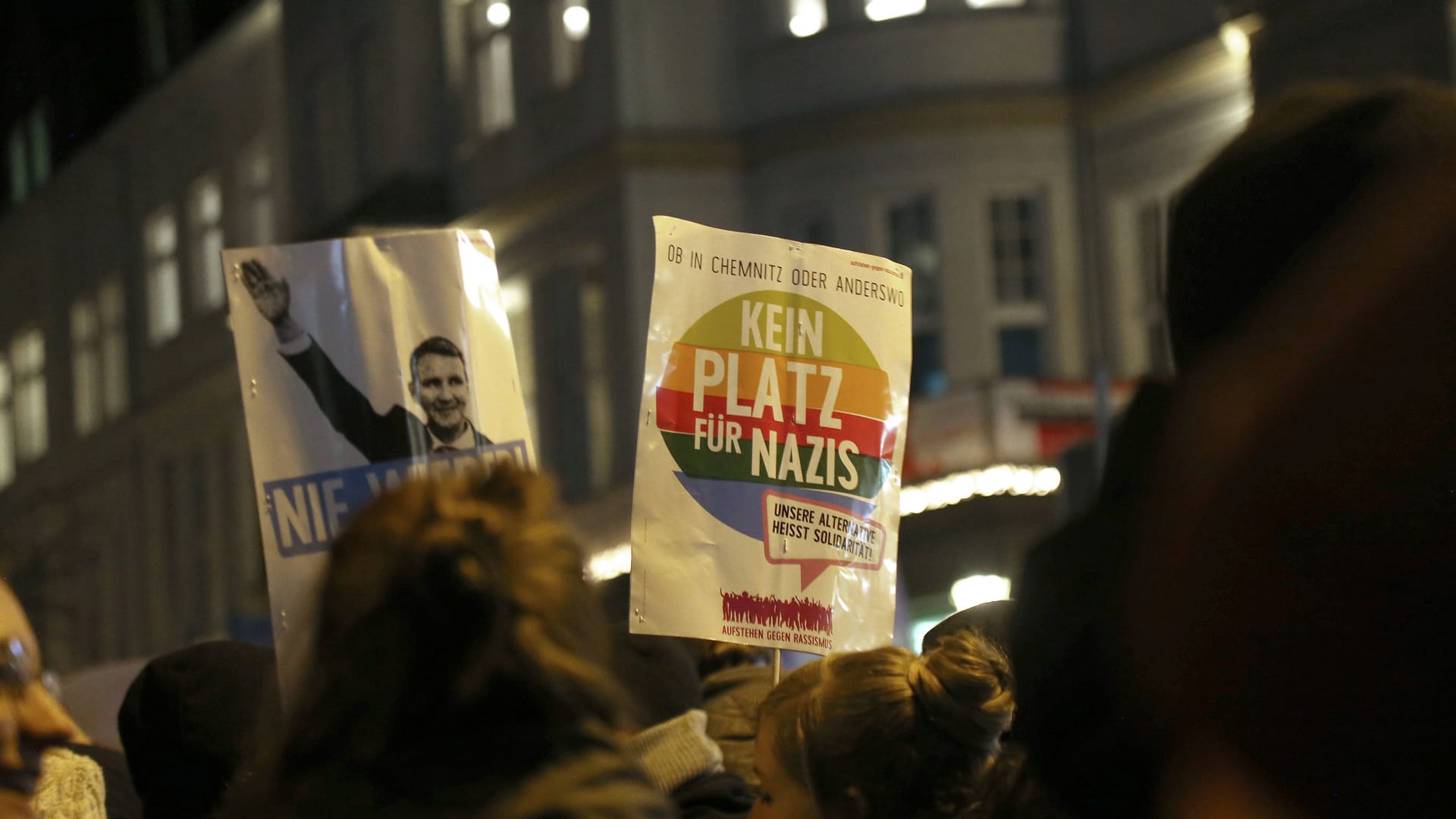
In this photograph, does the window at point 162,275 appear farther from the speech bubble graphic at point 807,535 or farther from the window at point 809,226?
the speech bubble graphic at point 807,535

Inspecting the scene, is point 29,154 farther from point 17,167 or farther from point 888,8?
point 888,8

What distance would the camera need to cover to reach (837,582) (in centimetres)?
390

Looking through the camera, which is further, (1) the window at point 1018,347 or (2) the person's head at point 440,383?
(1) the window at point 1018,347

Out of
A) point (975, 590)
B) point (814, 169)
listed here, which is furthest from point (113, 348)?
point (975, 590)

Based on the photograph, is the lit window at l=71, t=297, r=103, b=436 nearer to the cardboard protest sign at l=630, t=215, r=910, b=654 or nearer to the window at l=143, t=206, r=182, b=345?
the window at l=143, t=206, r=182, b=345

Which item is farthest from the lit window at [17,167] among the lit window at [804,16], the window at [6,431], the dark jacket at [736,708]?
the dark jacket at [736,708]

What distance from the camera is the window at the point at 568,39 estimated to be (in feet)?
59.8

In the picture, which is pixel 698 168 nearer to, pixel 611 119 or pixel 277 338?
pixel 611 119

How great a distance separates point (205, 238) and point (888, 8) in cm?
→ 1452

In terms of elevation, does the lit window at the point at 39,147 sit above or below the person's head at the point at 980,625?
above

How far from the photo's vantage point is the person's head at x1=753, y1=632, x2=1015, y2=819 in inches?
115

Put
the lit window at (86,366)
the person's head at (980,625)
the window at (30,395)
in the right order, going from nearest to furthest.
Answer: the person's head at (980,625) < the lit window at (86,366) < the window at (30,395)

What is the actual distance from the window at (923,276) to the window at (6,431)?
75.8 ft

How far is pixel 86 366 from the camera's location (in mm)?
31609
